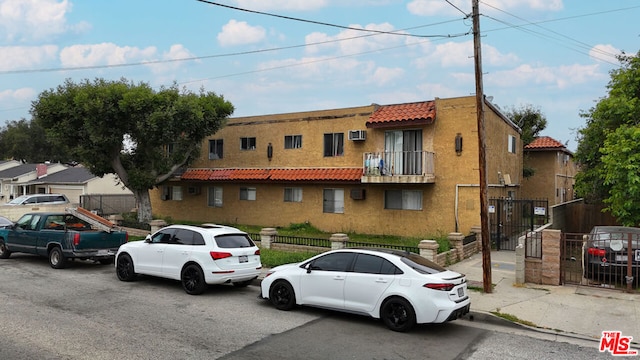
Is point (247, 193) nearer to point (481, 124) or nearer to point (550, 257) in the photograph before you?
point (481, 124)

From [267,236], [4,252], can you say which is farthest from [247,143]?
[4,252]

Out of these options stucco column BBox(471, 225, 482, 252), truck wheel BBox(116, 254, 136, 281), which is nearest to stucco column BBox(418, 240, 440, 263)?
stucco column BBox(471, 225, 482, 252)

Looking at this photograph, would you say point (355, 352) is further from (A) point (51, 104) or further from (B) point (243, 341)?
(A) point (51, 104)

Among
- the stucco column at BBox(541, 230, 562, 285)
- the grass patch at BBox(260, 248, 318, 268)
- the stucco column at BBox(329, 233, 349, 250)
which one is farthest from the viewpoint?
the stucco column at BBox(329, 233, 349, 250)

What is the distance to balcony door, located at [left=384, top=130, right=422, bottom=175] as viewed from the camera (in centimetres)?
1891

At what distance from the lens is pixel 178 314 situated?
8.67m

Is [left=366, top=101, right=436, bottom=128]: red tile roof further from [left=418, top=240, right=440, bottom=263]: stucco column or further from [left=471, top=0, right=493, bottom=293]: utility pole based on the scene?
[left=471, top=0, right=493, bottom=293]: utility pole

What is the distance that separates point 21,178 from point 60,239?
106 ft

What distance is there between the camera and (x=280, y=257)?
548 inches

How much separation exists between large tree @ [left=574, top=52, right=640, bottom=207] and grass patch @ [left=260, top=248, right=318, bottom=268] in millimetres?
10058

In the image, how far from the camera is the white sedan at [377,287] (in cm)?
762

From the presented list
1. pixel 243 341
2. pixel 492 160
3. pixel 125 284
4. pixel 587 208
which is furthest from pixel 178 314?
pixel 587 208

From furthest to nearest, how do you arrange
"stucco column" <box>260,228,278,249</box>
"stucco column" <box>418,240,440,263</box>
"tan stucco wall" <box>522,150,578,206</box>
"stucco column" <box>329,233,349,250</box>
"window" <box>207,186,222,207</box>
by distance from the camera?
1. "tan stucco wall" <box>522,150,578,206</box>
2. "window" <box>207,186,222,207</box>
3. "stucco column" <box>260,228,278,249</box>
4. "stucco column" <box>329,233,349,250</box>
5. "stucco column" <box>418,240,440,263</box>

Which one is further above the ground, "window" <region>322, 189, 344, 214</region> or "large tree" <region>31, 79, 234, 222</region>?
"large tree" <region>31, 79, 234, 222</region>
